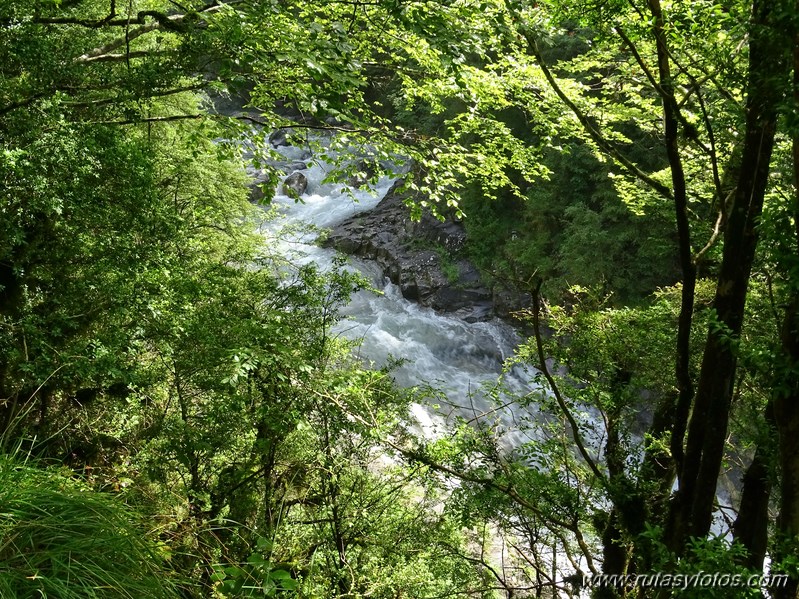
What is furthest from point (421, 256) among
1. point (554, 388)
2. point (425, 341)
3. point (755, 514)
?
point (554, 388)

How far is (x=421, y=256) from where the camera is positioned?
19812mm

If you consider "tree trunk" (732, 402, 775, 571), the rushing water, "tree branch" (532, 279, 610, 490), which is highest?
"tree branch" (532, 279, 610, 490)

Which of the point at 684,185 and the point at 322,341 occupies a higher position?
the point at 684,185

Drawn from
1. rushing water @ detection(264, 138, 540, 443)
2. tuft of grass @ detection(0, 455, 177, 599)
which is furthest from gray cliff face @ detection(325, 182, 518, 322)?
tuft of grass @ detection(0, 455, 177, 599)

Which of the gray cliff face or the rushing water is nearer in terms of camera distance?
the rushing water

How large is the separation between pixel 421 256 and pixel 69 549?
1862 centimetres

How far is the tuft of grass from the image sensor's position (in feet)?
4.39

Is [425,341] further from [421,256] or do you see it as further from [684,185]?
[684,185]

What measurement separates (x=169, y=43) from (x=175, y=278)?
6.02 metres

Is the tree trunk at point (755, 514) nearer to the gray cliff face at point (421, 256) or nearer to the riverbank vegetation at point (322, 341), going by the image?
the riverbank vegetation at point (322, 341)

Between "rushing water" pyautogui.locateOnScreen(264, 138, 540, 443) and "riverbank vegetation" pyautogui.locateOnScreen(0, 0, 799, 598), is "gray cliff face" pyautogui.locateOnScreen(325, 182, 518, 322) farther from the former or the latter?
"riverbank vegetation" pyautogui.locateOnScreen(0, 0, 799, 598)

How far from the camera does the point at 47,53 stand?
3.34m

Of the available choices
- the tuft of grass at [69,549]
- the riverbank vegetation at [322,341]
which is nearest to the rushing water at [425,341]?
the riverbank vegetation at [322,341]

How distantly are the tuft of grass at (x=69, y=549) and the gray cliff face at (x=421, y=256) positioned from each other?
1598 cm
